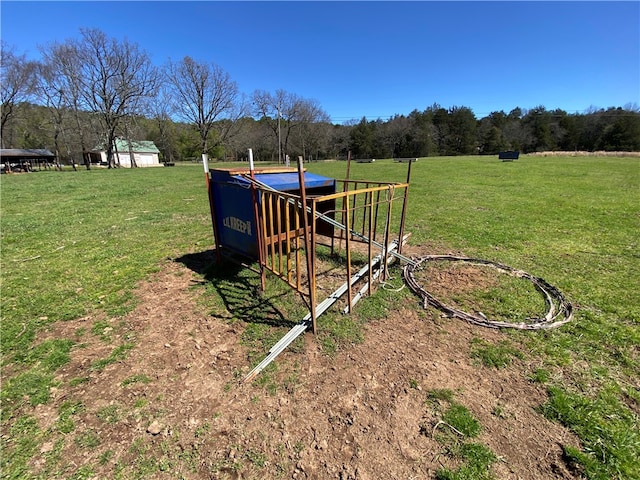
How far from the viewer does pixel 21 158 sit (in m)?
37.3

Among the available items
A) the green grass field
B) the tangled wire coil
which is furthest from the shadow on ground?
the tangled wire coil

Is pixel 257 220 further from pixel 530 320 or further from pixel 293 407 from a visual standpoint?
pixel 530 320

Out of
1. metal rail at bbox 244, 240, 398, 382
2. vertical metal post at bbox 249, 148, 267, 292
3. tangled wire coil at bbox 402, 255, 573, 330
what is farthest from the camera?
vertical metal post at bbox 249, 148, 267, 292

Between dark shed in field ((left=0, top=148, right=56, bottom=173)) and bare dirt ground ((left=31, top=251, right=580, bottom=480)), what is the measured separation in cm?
4375

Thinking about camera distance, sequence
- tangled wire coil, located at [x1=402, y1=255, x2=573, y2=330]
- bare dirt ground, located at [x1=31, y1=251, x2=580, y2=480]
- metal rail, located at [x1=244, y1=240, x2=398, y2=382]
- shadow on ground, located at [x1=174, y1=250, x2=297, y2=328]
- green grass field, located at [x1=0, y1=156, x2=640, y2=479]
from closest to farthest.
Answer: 1. bare dirt ground, located at [x1=31, y1=251, x2=580, y2=480]
2. green grass field, located at [x1=0, y1=156, x2=640, y2=479]
3. metal rail, located at [x1=244, y1=240, x2=398, y2=382]
4. tangled wire coil, located at [x1=402, y1=255, x2=573, y2=330]
5. shadow on ground, located at [x1=174, y1=250, x2=297, y2=328]

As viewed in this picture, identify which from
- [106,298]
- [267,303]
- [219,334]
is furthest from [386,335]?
[106,298]

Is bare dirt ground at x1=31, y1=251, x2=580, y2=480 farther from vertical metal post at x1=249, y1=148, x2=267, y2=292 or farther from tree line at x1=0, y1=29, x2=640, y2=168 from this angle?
tree line at x1=0, y1=29, x2=640, y2=168

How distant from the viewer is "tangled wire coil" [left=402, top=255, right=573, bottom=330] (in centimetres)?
329

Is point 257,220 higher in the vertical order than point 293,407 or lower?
higher

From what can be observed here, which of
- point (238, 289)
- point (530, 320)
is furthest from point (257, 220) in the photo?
point (530, 320)

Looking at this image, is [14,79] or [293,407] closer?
[293,407]

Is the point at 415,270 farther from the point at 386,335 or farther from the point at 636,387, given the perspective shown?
the point at 636,387

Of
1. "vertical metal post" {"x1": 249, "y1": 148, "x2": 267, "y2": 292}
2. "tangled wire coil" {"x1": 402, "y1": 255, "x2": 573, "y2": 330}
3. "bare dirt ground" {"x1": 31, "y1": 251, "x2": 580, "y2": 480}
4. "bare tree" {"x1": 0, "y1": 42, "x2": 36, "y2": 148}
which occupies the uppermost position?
"bare tree" {"x1": 0, "y1": 42, "x2": 36, "y2": 148}

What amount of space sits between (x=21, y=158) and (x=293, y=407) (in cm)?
5331
